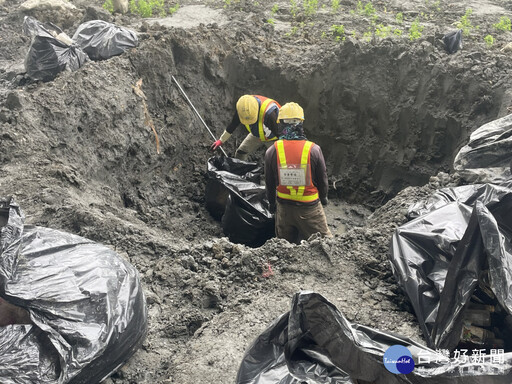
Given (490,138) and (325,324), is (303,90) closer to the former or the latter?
(490,138)

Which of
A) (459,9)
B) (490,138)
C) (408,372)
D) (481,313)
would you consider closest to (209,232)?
(490,138)

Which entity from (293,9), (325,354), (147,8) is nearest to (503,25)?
(293,9)

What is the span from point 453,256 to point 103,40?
5225mm

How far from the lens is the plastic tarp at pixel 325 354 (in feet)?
6.04

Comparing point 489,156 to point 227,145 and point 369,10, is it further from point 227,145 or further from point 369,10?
point 369,10

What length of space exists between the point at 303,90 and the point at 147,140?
2357 millimetres

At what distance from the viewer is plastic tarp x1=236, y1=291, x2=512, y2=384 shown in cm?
184

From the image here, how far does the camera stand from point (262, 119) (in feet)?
17.3

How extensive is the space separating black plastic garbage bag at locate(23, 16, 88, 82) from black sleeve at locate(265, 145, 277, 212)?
292cm

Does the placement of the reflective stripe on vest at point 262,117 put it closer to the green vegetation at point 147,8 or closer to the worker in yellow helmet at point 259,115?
the worker in yellow helmet at point 259,115

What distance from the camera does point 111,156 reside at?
5355mm

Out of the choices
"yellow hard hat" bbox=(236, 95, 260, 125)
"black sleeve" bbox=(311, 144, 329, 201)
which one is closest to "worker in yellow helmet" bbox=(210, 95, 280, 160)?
"yellow hard hat" bbox=(236, 95, 260, 125)

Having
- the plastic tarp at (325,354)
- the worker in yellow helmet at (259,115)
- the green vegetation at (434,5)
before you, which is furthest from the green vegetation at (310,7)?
the plastic tarp at (325,354)

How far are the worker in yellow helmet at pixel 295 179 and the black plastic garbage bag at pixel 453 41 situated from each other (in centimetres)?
291
